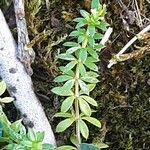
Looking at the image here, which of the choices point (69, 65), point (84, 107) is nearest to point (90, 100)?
point (84, 107)

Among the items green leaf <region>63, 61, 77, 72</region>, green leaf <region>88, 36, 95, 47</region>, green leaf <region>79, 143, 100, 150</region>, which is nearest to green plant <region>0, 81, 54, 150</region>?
green leaf <region>79, 143, 100, 150</region>

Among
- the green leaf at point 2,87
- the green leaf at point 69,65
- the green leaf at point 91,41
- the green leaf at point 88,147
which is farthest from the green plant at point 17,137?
the green leaf at point 91,41

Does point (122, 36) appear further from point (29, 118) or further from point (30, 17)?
point (29, 118)

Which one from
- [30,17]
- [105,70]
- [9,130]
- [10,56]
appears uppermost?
[30,17]

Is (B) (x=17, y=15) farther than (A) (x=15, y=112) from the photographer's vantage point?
No

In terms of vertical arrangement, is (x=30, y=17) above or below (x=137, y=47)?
above

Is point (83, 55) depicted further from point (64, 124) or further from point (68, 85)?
point (64, 124)

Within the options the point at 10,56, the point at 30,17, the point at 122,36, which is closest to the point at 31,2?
the point at 30,17
